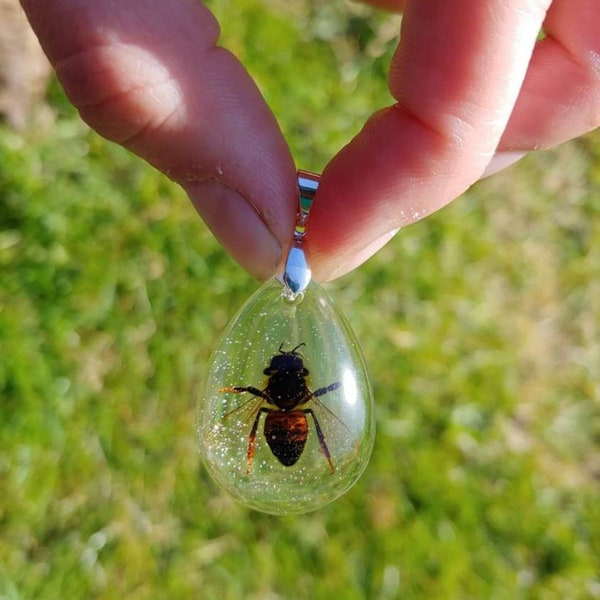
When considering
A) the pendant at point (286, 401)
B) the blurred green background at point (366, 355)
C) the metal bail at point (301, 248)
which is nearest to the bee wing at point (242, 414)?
the pendant at point (286, 401)

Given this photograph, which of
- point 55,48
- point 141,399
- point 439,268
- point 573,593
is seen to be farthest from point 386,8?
point 573,593

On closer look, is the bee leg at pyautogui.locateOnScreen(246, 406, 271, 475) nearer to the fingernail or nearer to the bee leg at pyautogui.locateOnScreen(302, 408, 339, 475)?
the bee leg at pyautogui.locateOnScreen(302, 408, 339, 475)

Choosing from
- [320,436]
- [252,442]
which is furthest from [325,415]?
[252,442]

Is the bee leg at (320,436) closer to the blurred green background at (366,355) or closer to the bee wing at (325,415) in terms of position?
the bee wing at (325,415)

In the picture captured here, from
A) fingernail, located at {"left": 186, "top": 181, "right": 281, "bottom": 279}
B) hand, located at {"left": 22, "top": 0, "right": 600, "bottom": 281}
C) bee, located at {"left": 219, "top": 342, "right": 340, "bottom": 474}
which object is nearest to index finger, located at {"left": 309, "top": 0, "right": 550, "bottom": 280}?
hand, located at {"left": 22, "top": 0, "right": 600, "bottom": 281}

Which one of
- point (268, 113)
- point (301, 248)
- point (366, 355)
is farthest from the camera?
point (366, 355)

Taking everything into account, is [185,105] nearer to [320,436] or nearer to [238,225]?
[238,225]

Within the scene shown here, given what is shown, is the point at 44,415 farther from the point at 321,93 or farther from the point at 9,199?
the point at 321,93
